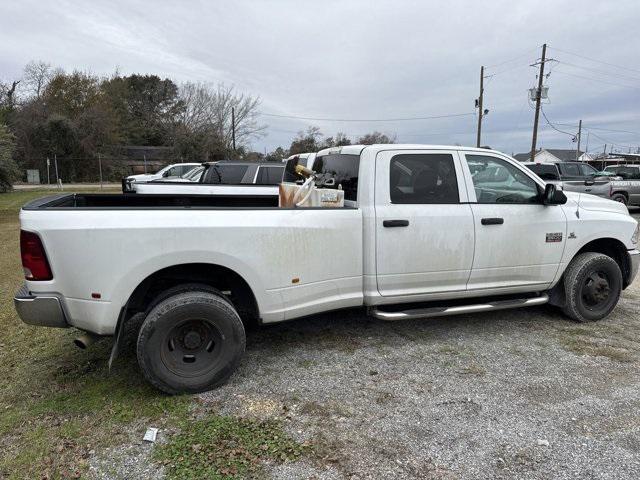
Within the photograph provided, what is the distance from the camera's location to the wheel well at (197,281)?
140 inches

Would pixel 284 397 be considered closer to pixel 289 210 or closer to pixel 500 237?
pixel 289 210

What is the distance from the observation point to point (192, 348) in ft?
11.6

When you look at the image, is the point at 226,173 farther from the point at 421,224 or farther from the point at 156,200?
the point at 421,224

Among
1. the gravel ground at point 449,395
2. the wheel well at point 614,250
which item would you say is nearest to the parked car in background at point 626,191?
the wheel well at point 614,250

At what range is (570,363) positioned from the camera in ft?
13.4

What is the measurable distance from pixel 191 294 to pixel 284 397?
3.45ft

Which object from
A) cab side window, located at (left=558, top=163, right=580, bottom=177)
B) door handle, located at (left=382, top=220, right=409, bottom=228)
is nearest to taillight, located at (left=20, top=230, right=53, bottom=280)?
door handle, located at (left=382, top=220, right=409, bottom=228)

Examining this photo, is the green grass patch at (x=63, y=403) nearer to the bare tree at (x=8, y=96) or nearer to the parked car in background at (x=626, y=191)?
the parked car in background at (x=626, y=191)

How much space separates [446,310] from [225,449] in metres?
2.47

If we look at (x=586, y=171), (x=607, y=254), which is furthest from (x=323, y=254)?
(x=586, y=171)

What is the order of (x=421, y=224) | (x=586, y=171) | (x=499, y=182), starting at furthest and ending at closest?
(x=586, y=171)
(x=499, y=182)
(x=421, y=224)

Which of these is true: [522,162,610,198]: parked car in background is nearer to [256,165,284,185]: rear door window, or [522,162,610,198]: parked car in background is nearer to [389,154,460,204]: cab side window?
[256,165,284,185]: rear door window

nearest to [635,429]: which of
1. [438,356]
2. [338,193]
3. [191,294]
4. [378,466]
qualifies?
[438,356]

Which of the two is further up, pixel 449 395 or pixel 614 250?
pixel 614 250
